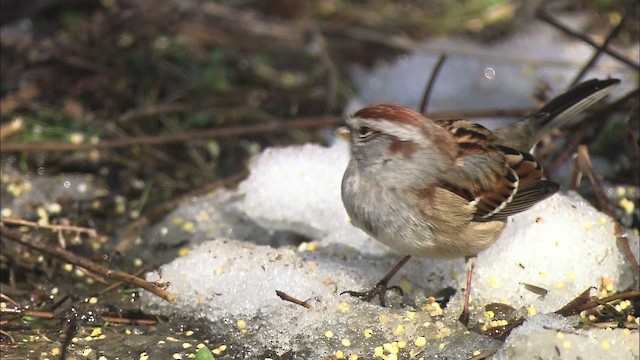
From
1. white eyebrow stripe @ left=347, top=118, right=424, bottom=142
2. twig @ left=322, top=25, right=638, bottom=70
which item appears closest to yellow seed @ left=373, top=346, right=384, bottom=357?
white eyebrow stripe @ left=347, top=118, right=424, bottom=142

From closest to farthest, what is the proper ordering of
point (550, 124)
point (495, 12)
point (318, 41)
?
point (550, 124) → point (318, 41) → point (495, 12)

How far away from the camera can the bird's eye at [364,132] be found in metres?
3.67

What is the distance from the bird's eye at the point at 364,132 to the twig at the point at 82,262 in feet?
3.49

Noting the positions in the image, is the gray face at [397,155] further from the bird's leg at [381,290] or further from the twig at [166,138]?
the twig at [166,138]

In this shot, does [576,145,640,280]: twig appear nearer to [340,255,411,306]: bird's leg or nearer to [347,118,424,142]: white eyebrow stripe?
[340,255,411,306]: bird's leg

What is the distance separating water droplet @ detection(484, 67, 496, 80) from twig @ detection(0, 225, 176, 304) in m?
3.27

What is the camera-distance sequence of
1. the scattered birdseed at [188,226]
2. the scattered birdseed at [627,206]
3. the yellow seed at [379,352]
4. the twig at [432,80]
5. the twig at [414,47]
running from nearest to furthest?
1. the yellow seed at [379,352]
2. the scattered birdseed at [627,206]
3. the scattered birdseed at [188,226]
4. the twig at [432,80]
5. the twig at [414,47]

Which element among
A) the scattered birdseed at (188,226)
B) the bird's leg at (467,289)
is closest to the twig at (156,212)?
the scattered birdseed at (188,226)

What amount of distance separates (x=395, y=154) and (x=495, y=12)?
330cm

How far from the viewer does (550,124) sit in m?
4.26

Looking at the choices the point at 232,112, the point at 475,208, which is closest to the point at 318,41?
the point at 232,112

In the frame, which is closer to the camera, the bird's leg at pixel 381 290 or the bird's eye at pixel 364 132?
the bird's eye at pixel 364 132

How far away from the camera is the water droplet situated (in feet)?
20.3

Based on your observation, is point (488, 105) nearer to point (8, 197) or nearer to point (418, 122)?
point (418, 122)
